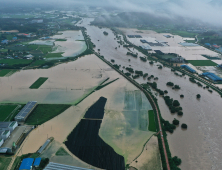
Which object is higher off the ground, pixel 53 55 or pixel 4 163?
pixel 53 55

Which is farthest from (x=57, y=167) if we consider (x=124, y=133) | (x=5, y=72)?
(x=5, y=72)

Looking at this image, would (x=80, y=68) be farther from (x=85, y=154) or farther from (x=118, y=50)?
(x=85, y=154)

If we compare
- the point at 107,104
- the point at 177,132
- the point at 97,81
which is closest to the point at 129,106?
the point at 107,104

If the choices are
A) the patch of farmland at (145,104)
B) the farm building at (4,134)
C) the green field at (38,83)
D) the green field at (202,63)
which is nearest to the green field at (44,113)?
the farm building at (4,134)

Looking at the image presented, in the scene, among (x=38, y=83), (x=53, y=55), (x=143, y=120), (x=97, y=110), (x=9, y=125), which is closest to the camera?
(x=9, y=125)

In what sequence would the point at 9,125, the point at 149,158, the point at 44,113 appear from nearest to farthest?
1. the point at 149,158
2. the point at 9,125
3. the point at 44,113

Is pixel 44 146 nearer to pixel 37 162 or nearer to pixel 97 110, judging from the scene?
pixel 37 162
